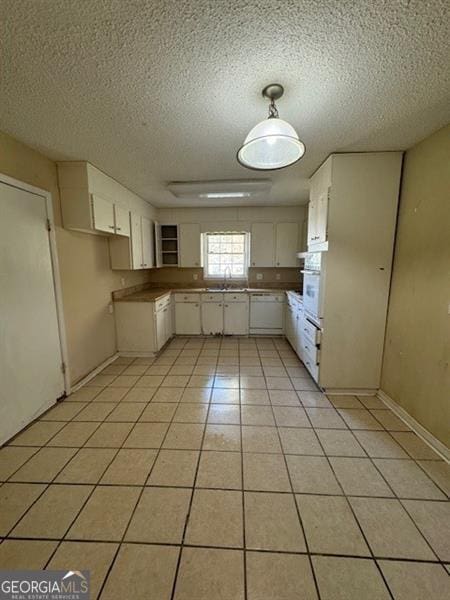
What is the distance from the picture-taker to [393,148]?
7.50 ft

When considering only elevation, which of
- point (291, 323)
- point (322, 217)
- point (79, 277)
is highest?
point (322, 217)

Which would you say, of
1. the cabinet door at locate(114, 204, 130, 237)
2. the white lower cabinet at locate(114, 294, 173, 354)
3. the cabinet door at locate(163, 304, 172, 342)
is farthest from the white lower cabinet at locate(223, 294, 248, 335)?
the cabinet door at locate(114, 204, 130, 237)

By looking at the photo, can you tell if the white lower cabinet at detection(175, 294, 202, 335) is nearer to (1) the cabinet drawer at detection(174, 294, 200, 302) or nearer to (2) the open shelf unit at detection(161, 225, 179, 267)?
(1) the cabinet drawer at detection(174, 294, 200, 302)

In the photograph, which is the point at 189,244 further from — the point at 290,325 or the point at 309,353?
the point at 309,353

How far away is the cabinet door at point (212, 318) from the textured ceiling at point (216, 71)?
2.78m

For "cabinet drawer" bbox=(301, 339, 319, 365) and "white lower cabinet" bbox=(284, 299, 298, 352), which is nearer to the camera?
"cabinet drawer" bbox=(301, 339, 319, 365)

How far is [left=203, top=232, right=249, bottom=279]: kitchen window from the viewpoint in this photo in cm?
499

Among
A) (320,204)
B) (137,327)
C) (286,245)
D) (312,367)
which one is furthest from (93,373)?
(286,245)

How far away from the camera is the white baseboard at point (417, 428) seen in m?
1.82

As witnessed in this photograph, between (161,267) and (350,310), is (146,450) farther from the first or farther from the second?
(161,267)

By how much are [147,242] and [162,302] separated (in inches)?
41.5

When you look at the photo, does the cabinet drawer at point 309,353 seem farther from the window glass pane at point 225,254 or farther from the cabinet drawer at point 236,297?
the window glass pane at point 225,254

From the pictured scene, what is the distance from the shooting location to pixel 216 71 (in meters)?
1.37

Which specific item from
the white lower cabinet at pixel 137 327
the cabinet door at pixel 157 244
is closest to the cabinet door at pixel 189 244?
the cabinet door at pixel 157 244
